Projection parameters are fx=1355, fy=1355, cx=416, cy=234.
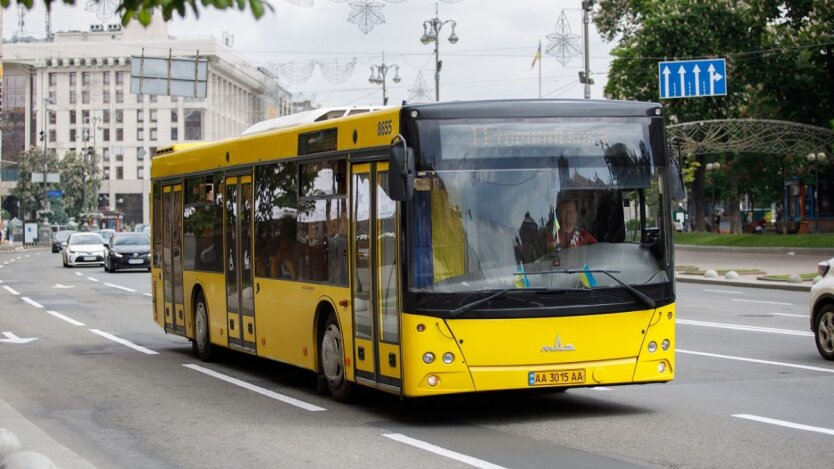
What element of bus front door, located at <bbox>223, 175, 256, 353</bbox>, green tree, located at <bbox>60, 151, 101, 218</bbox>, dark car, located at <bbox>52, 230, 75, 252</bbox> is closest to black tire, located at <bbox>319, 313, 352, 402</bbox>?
bus front door, located at <bbox>223, 175, 256, 353</bbox>

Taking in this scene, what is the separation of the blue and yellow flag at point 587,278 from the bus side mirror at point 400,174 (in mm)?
1608

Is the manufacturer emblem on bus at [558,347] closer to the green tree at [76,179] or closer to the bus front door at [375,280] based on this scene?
the bus front door at [375,280]

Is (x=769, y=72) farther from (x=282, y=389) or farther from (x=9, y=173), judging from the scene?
(x=9, y=173)

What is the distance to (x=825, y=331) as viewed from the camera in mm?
15727

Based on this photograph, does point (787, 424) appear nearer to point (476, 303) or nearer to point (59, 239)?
point (476, 303)

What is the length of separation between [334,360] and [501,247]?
95.4 inches

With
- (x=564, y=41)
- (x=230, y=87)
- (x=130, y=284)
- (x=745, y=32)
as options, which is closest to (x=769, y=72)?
(x=745, y=32)

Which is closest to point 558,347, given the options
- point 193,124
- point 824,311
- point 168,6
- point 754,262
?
point 168,6

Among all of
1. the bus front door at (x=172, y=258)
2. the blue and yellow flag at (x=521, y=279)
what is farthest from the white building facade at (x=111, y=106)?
the blue and yellow flag at (x=521, y=279)

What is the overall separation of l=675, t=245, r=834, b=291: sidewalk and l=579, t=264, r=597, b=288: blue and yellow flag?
22765mm

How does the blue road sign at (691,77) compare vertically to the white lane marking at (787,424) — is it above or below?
above

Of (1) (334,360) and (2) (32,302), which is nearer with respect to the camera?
(1) (334,360)

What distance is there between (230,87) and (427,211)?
142624mm

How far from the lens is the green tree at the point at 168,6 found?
6527 mm
